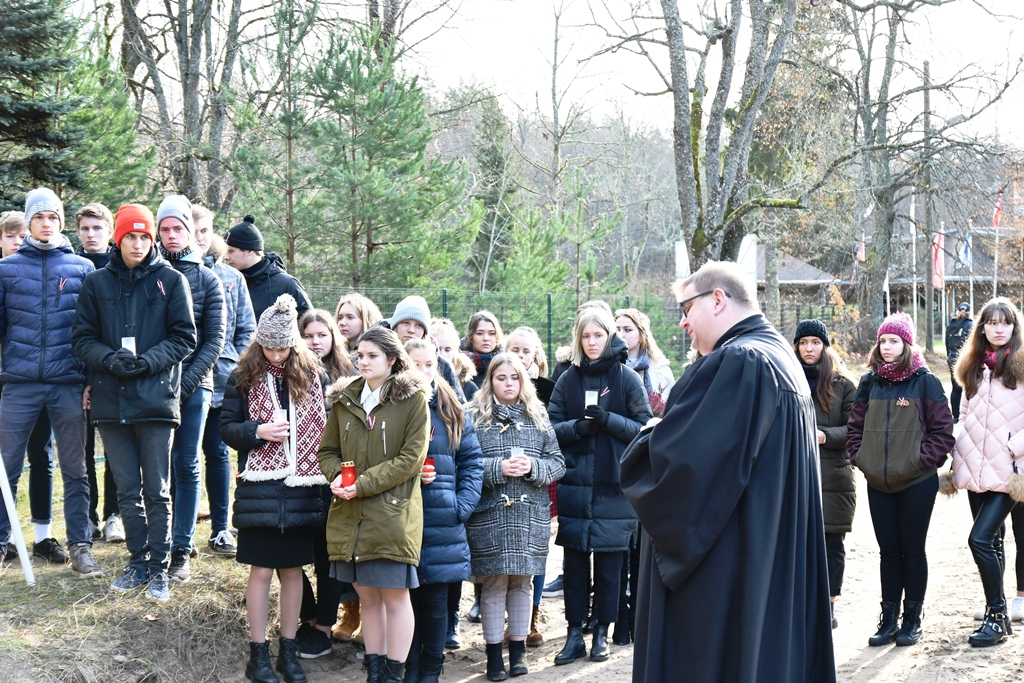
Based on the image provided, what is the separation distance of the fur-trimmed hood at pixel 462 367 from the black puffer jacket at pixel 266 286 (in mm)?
1255

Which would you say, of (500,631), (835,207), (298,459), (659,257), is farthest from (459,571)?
(659,257)

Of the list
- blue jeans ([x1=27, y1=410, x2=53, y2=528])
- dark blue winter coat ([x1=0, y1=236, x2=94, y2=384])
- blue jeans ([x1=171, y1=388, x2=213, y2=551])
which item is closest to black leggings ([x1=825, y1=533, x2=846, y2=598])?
blue jeans ([x1=171, y1=388, x2=213, y2=551])

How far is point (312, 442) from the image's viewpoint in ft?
18.4

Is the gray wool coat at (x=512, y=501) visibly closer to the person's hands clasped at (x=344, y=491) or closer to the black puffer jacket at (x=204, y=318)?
the person's hands clasped at (x=344, y=491)

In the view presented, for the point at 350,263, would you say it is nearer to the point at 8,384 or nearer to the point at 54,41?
the point at 54,41

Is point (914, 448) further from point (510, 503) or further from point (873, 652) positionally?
point (510, 503)

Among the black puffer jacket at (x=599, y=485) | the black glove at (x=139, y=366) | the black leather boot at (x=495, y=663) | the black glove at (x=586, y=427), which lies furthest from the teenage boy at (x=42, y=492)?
the black glove at (x=586, y=427)

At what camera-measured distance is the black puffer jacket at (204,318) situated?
618cm

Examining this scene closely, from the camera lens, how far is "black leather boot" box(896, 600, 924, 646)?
639cm

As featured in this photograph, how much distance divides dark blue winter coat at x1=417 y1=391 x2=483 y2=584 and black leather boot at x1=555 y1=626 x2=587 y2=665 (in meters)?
0.96

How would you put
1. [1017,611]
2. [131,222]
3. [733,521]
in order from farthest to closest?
[1017,611] → [131,222] → [733,521]

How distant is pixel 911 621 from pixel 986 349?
1.82 metres

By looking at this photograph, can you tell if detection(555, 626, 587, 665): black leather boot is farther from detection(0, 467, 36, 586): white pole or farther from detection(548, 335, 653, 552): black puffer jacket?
detection(0, 467, 36, 586): white pole

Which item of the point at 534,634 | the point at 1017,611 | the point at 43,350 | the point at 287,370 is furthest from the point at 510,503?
the point at 1017,611
